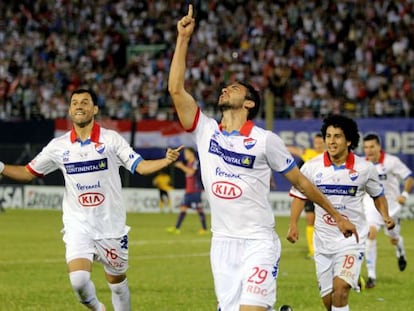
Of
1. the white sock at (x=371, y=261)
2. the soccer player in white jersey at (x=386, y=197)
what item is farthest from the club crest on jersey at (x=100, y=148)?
the white sock at (x=371, y=261)

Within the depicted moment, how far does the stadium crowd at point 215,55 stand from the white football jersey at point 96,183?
74.5ft

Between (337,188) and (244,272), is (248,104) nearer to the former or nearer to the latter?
(244,272)

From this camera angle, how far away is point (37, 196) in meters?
40.8

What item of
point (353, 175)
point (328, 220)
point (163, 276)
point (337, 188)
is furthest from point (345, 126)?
point (163, 276)

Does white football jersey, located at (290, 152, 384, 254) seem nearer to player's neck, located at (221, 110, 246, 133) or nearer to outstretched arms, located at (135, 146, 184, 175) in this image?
outstretched arms, located at (135, 146, 184, 175)

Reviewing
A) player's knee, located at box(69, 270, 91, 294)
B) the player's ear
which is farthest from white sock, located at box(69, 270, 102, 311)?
the player's ear

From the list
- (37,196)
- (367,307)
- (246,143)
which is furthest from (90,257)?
(37,196)

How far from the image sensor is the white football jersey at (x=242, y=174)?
9.12 metres

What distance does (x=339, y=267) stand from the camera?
1143 cm

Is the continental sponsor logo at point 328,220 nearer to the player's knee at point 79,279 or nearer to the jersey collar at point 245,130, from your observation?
the player's knee at point 79,279

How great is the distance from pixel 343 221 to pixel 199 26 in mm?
34581

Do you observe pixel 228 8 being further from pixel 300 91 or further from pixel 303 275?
pixel 303 275

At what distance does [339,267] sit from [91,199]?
271cm

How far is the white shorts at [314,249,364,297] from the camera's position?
11.3m
